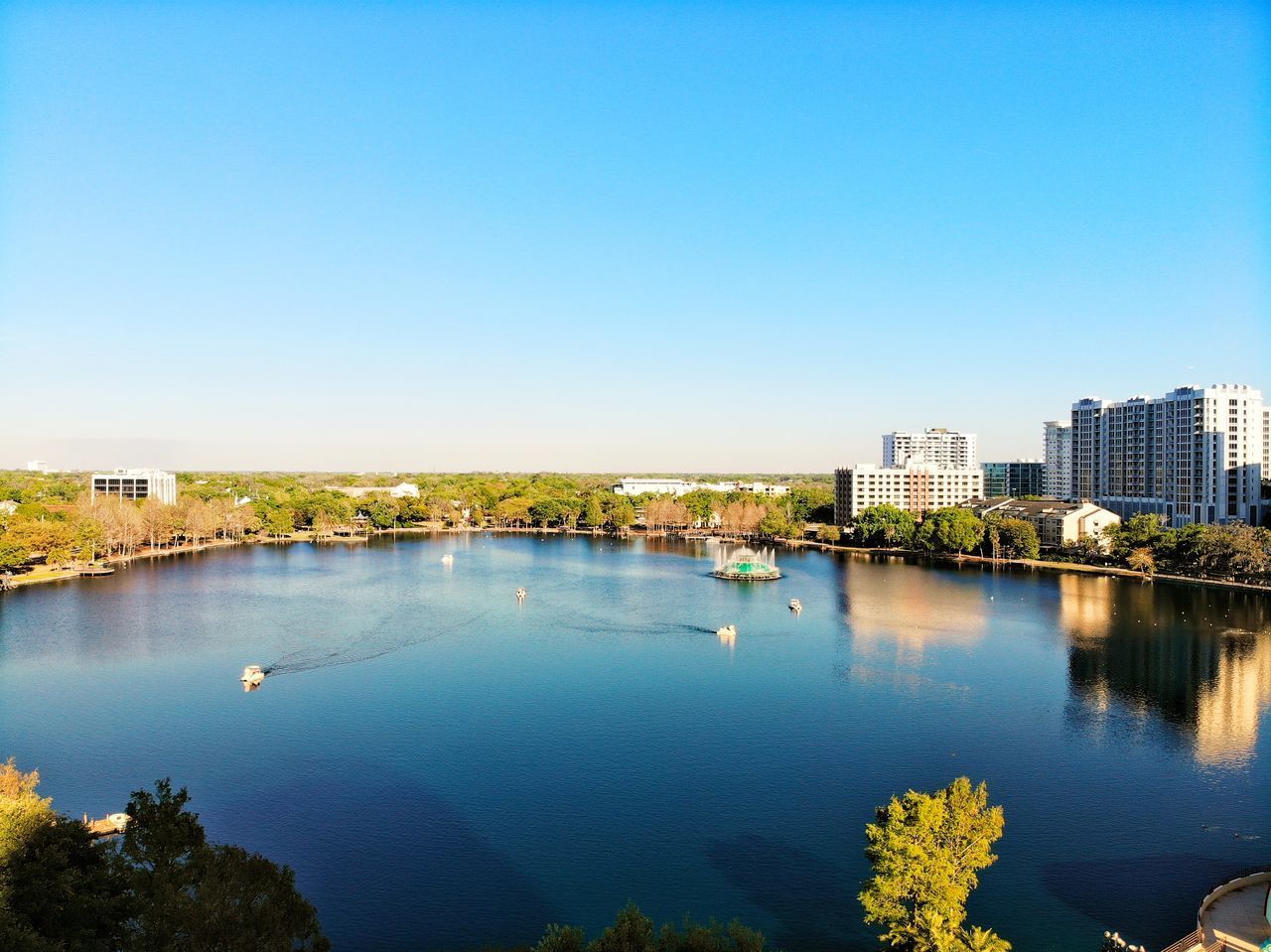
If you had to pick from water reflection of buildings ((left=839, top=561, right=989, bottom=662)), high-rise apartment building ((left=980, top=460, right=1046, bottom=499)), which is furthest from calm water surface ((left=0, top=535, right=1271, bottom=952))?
high-rise apartment building ((left=980, top=460, right=1046, bottom=499))

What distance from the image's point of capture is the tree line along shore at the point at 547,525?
38812 mm

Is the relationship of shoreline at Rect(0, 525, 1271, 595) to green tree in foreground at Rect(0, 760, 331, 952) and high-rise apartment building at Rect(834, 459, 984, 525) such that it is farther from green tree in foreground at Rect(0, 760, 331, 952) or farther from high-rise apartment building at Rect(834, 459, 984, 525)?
green tree in foreground at Rect(0, 760, 331, 952)

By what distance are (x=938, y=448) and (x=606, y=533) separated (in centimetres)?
4126

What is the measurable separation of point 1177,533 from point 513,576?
3057 centimetres

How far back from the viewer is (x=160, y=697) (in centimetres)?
1931

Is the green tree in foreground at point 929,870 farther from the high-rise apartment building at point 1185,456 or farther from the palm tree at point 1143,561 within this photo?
the high-rise apartment building at point 1185,456

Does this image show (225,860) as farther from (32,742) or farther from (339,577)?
(339,577)

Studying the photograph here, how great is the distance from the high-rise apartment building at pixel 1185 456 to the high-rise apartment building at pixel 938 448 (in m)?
32.7

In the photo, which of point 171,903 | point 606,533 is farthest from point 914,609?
point 606,533

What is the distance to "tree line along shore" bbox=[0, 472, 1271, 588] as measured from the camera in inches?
1528

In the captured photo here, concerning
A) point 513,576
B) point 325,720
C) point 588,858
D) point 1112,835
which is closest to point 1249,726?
point 1112,835

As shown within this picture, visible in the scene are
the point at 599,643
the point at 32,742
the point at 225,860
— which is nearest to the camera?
the point at 225,860

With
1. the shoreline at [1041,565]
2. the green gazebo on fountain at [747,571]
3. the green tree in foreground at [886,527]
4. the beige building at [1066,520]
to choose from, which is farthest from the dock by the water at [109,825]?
the green tree in foreground at [886,527]

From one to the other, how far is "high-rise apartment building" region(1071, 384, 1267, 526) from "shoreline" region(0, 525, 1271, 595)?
9.19 metres
